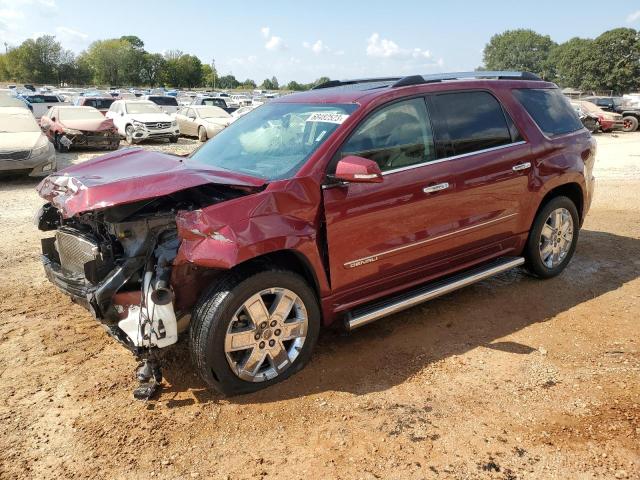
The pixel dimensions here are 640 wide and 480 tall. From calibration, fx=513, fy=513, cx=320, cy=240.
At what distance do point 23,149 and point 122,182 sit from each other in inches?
355

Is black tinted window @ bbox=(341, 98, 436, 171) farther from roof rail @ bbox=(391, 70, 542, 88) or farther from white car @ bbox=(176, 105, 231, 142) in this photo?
white car @ bbox=(176, 105, 231, 142)

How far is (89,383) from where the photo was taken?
3414 mm

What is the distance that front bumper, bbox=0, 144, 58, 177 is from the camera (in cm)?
1031

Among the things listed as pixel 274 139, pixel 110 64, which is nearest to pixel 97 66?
pixel 110 64

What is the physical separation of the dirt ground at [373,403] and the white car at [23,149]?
22.8 feet

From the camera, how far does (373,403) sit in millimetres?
3148

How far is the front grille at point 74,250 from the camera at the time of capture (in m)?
3.37

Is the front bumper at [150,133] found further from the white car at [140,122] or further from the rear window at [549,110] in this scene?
the rear window at [549,110]

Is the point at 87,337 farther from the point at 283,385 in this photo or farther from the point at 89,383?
the point at 283,385

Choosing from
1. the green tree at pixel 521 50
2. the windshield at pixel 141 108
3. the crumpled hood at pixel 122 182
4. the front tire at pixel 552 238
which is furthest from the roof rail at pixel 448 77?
the green tree at pixel 521 50

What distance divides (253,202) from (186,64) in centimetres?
10910

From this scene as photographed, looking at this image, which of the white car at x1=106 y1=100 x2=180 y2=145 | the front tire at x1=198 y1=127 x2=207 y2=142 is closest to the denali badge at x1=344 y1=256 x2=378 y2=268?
the white car at x1=106 y1=100 x2=180 y2=145

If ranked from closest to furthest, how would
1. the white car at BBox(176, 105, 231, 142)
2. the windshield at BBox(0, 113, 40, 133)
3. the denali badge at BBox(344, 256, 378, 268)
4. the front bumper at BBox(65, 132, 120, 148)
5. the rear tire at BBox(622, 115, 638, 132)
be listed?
the denali badge at BBox(344, 256, 378, 268) → the windshield at BBox(0, 113, 40, 133) → the front bumper at BBox(65, 132, 120, 148) → the white car at BBox(176, 105, 231, 142) → the rear tire at BBox(622, 115, 638, 132)

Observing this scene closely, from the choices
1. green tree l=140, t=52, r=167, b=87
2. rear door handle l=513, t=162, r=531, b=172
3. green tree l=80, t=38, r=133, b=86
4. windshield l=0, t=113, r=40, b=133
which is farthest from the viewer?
green tree l=140, t=52, r=167, b=87
